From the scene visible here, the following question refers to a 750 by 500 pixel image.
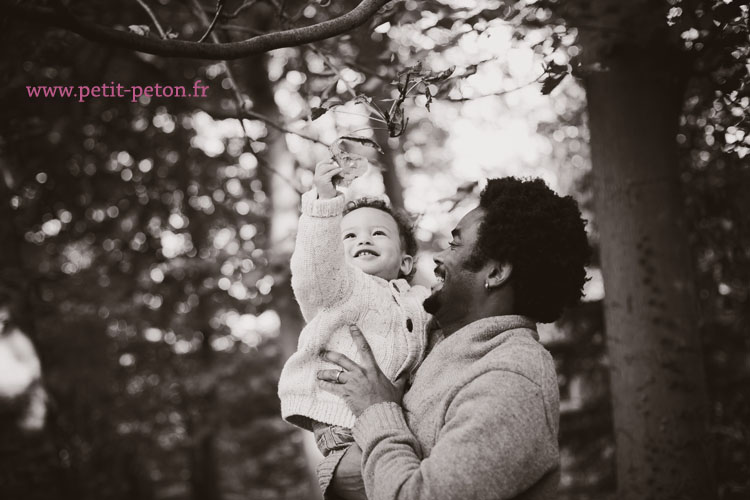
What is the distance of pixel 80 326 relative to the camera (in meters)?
8.37

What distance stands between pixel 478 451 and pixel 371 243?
1.03 metres

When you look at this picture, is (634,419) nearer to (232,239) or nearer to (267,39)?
(267,39)

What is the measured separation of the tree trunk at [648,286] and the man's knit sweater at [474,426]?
137 cm

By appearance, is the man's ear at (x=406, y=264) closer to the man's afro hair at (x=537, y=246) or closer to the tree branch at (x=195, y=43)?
the man's afro hair at (x=537, y=246)

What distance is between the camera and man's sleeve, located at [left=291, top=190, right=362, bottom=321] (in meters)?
2.00

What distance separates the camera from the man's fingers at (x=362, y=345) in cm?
A: 212

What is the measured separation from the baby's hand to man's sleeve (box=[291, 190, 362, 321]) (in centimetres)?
2

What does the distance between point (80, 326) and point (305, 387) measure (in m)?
7.13

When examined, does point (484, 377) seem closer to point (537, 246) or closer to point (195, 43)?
point (537, 246)

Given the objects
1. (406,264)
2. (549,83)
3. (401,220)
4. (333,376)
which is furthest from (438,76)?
(333,376)

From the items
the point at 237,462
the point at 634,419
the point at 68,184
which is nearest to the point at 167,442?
the point at 237,462

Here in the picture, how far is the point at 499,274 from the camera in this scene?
2109mm

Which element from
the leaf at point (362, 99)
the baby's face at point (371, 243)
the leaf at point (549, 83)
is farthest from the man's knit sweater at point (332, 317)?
the leaf at point (549, 83)

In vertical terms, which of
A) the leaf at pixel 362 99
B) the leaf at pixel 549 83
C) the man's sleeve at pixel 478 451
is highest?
the leaf at pixel 549 83
